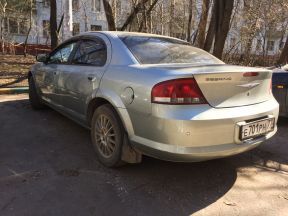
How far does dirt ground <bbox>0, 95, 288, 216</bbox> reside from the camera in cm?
316

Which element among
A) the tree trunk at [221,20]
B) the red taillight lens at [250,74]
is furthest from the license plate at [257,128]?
the tree trunk at [221,20]

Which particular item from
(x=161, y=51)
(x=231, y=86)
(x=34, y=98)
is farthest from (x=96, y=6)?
(x=231, y=86)

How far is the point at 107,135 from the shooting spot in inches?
157

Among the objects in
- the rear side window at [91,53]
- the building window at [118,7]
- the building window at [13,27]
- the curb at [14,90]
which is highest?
the building window at [118,7]

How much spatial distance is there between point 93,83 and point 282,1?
16702 mm

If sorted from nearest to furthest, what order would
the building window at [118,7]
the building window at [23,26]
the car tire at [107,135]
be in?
the car tire at [107,135], the building window at [118,7], the building window at [23,26]

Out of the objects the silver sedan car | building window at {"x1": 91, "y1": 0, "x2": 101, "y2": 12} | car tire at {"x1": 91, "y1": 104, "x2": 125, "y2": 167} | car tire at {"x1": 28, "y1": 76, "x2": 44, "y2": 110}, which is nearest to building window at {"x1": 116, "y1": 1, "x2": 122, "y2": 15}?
building window at {"x1": 91, "y1": 0, "x2": 101, "y2": 12}

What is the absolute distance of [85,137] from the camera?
5117 mm

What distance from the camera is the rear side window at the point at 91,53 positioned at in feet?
14.1

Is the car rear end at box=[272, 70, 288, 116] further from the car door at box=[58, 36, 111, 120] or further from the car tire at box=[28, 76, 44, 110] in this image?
the car tire at box=[28, 76, 44, 110]

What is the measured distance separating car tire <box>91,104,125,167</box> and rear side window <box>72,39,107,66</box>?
631mm

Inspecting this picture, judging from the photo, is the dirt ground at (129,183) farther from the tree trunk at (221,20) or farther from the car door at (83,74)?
the tree trunk at (221,20)

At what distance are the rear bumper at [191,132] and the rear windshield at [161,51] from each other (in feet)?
2.90

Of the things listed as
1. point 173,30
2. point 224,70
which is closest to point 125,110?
point 224,70
